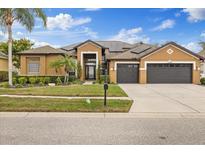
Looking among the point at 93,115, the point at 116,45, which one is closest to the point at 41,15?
the point at 93,115

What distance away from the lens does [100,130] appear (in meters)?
6.57

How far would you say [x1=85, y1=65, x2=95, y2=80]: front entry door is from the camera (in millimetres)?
32688

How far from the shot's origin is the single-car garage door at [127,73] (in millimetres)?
28047

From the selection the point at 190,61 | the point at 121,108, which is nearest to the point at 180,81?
the point at 190,61

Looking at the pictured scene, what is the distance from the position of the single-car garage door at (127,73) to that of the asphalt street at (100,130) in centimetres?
1990

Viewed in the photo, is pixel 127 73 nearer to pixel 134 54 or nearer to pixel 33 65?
pixel 134 54

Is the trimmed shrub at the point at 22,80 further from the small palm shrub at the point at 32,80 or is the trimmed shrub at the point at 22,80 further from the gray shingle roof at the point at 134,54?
the gray shingle roof at the point at 134,54

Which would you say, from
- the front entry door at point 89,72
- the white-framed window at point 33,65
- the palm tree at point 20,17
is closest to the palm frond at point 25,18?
the palm tree at point 20,17

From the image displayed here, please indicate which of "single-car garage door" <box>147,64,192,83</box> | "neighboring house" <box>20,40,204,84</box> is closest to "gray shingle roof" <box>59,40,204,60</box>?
"neighboring house" <box>20,40,204,84</box>

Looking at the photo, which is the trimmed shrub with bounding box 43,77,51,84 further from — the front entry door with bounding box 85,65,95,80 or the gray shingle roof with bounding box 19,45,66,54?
the front entry door with bounding box 85,65,95,80

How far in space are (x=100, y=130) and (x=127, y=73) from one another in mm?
21807

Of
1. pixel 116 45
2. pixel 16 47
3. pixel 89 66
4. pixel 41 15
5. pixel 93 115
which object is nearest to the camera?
pixel 93 115

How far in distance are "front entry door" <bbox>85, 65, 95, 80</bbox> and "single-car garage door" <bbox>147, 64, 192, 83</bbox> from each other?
8.39m

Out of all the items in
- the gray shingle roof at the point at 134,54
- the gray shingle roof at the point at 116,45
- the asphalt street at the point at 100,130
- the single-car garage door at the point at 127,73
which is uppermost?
the gray shingle roof at the point at 116,45
